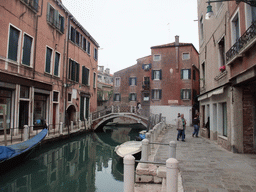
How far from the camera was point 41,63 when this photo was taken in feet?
41.2

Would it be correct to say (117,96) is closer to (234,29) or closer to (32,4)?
(32,4)

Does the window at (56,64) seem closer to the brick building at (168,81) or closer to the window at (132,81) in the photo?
the brick building at (168,81)

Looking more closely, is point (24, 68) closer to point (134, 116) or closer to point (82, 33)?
point (82, 33)

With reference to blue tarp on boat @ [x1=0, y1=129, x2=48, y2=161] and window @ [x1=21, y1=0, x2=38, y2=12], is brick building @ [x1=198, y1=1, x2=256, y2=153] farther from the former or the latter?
window @ [x1=21, y1=0, x2=38, y2=12]

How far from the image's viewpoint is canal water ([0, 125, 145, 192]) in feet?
21.3

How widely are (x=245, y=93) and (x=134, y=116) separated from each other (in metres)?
14.2

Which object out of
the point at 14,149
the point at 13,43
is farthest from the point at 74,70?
the point at 14,149

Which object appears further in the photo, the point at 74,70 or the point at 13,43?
the point at 74,70

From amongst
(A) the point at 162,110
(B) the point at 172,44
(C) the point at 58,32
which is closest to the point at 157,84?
(A) the point at 162,110

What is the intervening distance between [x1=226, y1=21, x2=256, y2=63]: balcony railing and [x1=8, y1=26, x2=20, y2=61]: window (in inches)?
403

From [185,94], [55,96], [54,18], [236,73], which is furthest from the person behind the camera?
[185,94]

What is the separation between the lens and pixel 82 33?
1872cm

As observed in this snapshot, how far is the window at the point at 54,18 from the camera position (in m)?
13.3

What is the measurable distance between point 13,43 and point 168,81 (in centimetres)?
1791
